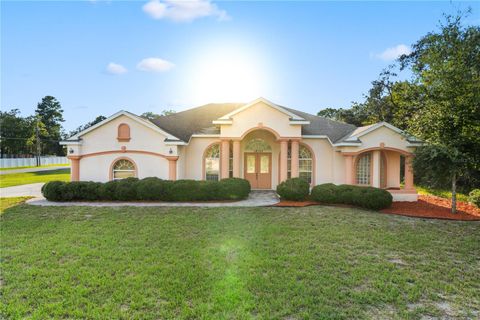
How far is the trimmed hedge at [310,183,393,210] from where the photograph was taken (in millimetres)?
13141

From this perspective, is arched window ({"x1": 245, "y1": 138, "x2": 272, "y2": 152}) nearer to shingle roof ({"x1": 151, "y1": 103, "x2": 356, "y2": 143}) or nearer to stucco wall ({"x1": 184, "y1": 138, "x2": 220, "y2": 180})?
stucco wall ({"x1": 184, "y1": 138, "x2": 220, "y2": 180})

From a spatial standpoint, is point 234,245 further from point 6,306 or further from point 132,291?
point 6,306

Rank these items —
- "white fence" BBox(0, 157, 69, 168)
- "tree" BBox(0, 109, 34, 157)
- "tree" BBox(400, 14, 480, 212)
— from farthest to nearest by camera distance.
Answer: "tree" BBox(0, 109, 34, 157)
"white fence" BBox(0, 157, 69, 168)
"tree" BBox(400, 14, 480, 212)

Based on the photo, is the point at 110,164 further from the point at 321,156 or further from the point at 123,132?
the point at 321,156

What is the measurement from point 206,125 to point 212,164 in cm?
311

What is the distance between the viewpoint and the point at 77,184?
14.6m

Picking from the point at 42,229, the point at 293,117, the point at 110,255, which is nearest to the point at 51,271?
the point at 110,255

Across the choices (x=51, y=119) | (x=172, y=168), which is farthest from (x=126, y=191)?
(x=51, y=119)

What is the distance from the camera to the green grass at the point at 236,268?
4.78m

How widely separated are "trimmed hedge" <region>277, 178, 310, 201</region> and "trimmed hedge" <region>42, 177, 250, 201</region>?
2.66 m

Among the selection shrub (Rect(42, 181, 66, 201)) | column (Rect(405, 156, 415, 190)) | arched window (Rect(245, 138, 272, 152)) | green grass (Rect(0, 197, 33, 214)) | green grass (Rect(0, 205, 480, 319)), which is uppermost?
arched window (Rect(245, 138, 272, 152))

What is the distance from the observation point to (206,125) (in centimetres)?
1994

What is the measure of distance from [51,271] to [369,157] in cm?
1665

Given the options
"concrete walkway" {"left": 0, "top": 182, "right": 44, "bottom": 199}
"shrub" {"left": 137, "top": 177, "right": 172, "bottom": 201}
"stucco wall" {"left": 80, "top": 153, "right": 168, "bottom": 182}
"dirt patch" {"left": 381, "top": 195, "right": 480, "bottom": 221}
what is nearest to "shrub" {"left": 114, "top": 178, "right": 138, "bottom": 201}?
"shrub" {"left": 137, "top": 177, "right": 172, "bottom": 201}
